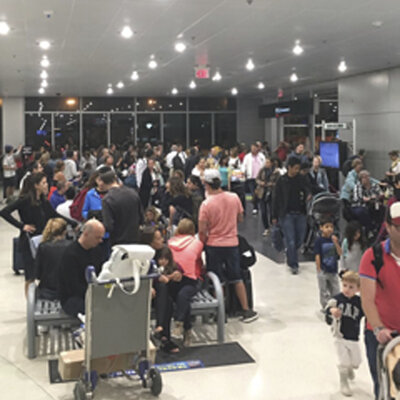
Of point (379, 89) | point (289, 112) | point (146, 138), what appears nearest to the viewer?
point (379, 89)

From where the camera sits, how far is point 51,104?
31.0 metres

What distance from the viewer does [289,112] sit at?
2645 centimetres

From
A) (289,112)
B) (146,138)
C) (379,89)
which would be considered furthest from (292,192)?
(146,138)

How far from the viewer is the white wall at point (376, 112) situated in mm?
19375

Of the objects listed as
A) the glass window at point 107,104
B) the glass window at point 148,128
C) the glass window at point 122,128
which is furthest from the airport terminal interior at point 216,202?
the glass window at point 148,128

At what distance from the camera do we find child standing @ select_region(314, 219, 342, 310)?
7.05 meters

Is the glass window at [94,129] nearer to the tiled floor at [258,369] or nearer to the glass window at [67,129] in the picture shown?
the glass window at [67,129]

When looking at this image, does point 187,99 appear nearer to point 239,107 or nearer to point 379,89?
point 239,107

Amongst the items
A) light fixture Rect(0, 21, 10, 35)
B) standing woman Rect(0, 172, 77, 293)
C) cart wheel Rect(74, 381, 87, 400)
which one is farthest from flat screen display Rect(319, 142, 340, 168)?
cart wheel Rect(74, 381, 87, 400)

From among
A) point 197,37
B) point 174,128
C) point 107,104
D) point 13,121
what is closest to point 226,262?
point 197,37

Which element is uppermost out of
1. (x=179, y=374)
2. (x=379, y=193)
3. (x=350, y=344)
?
(x=379, y=193)

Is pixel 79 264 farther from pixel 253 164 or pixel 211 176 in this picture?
pixel 253 164

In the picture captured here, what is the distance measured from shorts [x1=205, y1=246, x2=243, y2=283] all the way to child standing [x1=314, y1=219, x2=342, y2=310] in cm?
95

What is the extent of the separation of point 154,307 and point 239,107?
90.3ft
